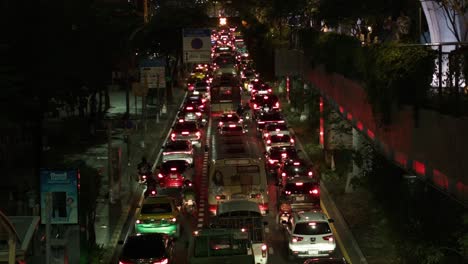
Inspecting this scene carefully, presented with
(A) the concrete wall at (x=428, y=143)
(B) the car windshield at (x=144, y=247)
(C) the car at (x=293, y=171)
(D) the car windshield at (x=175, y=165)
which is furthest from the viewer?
(D) the car windshield at (x=175, y=165)

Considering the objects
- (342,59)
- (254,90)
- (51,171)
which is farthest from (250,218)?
(254,90)

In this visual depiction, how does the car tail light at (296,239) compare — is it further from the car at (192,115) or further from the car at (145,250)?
the car at (192,115)

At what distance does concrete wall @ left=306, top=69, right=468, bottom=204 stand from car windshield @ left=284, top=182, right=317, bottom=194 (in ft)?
13.5

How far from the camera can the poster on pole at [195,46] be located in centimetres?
6088

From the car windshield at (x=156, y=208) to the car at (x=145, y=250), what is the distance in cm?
479

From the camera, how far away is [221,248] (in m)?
19.8

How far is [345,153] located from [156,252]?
14.0 meters

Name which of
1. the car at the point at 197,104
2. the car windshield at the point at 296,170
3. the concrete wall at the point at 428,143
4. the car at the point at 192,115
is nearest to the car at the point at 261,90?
the car at the point at 197,104

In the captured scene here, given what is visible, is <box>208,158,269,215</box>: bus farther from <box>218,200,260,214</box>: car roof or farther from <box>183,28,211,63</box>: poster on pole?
<box>183,28,211,63</box>: poster on pole

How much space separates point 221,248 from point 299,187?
10312 millimetres

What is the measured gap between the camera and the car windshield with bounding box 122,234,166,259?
21.1 meters

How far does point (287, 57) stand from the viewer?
186 feet

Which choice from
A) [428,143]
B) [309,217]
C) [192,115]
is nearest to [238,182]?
[309,217]

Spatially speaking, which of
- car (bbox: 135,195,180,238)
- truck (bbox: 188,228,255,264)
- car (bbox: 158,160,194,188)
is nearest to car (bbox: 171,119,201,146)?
car (bbox: 158,160,194,188)
